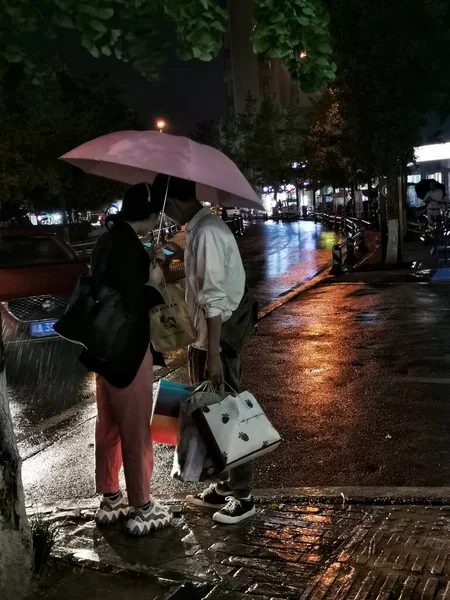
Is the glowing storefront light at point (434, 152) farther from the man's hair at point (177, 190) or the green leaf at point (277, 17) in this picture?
the green leaf at point (277, 17)

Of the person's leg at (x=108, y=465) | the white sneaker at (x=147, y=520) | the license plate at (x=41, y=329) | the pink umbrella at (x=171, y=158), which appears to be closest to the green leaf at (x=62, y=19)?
the pink umbrella at (x=171, y=158)

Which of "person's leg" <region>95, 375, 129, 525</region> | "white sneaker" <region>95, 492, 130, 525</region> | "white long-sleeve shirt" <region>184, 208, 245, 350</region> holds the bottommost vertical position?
"white sneaker" <region>95, 492, 130, 525</region>

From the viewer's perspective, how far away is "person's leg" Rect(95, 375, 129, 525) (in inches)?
168

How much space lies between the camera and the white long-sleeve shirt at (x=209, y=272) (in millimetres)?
4023

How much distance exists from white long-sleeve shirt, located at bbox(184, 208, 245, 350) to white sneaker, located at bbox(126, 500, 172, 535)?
0.97 meters

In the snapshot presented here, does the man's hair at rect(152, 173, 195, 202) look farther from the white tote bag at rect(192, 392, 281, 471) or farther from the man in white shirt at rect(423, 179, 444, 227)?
the man in white shirt at rect(423, 179, 444, 227)

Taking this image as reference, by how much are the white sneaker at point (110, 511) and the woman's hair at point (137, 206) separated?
167cm

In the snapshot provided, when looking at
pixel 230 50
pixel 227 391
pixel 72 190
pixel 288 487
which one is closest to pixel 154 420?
pixel 227 391

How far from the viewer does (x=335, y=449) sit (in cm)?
586

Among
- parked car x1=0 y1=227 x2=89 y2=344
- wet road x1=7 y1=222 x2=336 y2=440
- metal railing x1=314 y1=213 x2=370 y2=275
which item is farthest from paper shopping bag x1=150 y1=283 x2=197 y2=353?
metal railing x1=314 y1=213 x2=370 y2=275

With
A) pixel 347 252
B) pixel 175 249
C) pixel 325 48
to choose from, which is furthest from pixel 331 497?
pixel 347 252

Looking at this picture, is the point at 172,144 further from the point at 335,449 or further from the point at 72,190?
the point at 72,190

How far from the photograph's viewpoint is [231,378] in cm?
432

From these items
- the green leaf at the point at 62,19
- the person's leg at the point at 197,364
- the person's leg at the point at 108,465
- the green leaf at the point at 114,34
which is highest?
the green leaf at the point at 62,19
